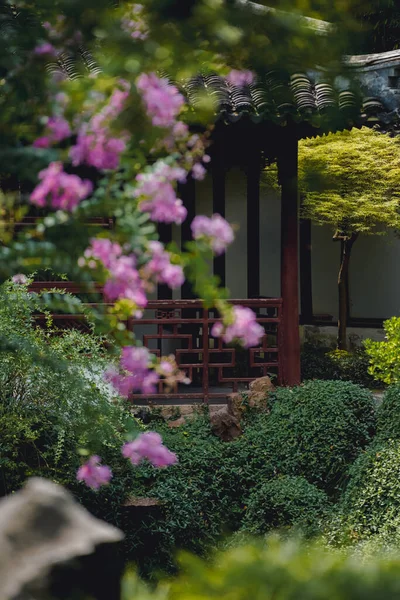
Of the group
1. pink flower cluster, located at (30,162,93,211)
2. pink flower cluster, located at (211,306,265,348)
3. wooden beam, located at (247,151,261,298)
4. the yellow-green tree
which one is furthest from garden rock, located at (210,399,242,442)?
pink flower cluster, located at (30,162,93,211)

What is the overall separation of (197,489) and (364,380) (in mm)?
5174

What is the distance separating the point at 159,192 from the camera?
2713 millimetres

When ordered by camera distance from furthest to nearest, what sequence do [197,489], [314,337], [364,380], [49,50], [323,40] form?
[314,337] → [364,380] → [197,489] → [49,50] → [323,40]

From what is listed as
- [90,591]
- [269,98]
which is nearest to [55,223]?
[90,591]

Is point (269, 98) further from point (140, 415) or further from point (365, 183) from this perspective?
point (365, 183)

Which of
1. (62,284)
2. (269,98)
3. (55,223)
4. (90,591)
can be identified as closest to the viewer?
(90,591)

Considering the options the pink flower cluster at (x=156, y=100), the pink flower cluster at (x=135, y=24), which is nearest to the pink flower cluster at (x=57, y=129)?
the pink flower cluster at (x=156, y=100)

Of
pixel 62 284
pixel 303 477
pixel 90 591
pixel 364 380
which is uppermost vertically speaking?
pixel 90 591

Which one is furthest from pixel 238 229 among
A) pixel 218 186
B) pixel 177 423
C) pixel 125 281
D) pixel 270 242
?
pixel 125 281

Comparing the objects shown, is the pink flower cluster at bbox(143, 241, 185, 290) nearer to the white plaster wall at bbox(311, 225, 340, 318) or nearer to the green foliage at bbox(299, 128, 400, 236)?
the green foliage at bbox(299, 128, 400, 236)

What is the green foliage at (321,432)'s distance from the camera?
6.64 metres

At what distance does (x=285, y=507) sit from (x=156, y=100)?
438cm

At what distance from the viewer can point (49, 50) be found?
191cm

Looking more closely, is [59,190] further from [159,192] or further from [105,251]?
[159,192]
